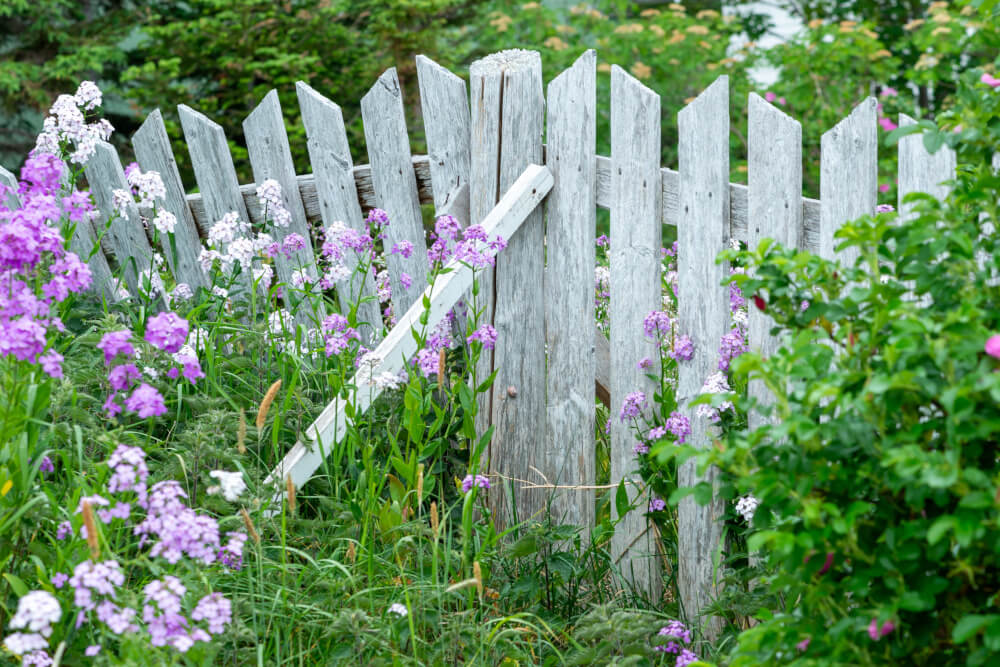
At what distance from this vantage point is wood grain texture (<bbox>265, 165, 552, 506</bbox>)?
256 cm

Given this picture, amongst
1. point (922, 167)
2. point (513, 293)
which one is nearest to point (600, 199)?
point (513, 293)

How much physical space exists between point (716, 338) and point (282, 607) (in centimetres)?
125

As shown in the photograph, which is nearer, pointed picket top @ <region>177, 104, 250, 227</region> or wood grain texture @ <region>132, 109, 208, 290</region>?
pointed picket top @ <region>177, 104, 250, 227</region>

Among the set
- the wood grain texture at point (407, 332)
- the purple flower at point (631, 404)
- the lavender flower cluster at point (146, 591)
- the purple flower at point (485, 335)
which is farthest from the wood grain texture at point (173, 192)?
the lavender flower cluster at point (146, 591)

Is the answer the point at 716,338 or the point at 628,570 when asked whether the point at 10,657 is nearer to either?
the point at 628,570

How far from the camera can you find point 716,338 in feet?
8.40

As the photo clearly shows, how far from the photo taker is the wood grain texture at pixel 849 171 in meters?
2.28

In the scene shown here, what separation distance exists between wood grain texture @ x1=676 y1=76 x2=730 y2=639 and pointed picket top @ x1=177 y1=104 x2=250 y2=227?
166cm

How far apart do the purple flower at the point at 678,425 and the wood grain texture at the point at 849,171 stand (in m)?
0.54

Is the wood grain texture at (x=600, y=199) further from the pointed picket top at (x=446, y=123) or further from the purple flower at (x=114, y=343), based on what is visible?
the purple flower at (x=114, y=343)

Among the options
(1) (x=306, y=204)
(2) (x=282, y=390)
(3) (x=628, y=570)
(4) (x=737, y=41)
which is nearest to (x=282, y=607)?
(2) (x=282, y=390)

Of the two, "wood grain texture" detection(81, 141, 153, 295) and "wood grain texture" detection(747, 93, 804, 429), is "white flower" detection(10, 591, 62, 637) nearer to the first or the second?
"wood grain texture" detection(747, 93, 804, 429)

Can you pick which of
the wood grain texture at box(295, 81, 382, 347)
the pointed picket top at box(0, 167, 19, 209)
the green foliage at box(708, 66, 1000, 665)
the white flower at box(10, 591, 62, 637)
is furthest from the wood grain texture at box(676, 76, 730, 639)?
the pointed picket top at box(0, 167, 19, 209)

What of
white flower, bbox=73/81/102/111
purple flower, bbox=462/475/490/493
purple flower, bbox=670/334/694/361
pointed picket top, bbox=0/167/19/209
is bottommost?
purple flower, bbox=462/475/490/493
